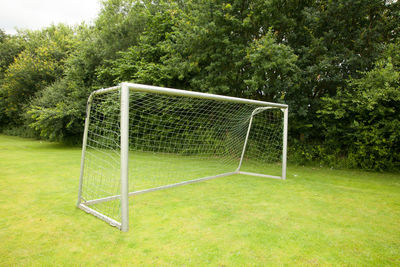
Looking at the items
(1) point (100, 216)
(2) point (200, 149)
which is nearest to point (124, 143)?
(1) point (100, 216)

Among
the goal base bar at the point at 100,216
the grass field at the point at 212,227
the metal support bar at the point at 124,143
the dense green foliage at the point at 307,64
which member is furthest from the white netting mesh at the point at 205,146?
the metal support bar at the point at 124,143

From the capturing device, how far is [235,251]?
2.24 metres

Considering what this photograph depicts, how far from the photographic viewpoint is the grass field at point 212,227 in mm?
2141

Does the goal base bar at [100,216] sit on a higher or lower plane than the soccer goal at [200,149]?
lower

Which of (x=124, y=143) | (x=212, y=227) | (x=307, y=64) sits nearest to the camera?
(x=124, y=143)

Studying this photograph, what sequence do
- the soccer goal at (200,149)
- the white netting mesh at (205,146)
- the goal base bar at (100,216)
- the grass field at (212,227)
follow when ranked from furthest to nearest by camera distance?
1. the white netting mesh at (205,146)
2. the soccer goal at (200,149)
3. the goal base bar at (100,216)
4. the grass field at (212,227)

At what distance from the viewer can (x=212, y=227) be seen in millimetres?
2750

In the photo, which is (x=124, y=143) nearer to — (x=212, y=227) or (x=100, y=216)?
(x=100, y=216)

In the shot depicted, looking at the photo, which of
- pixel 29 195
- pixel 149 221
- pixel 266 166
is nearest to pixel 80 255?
pixel 149 221

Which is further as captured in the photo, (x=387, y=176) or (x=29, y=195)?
(x=387, y=176)

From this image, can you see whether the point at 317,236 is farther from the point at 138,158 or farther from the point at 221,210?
the point at 138,158

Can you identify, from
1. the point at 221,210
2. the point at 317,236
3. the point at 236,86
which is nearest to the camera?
the point at 317,236

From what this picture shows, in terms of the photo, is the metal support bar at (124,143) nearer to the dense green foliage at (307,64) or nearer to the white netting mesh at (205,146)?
the white netting mesh at (205,146)

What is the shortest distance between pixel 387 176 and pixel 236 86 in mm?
4299
